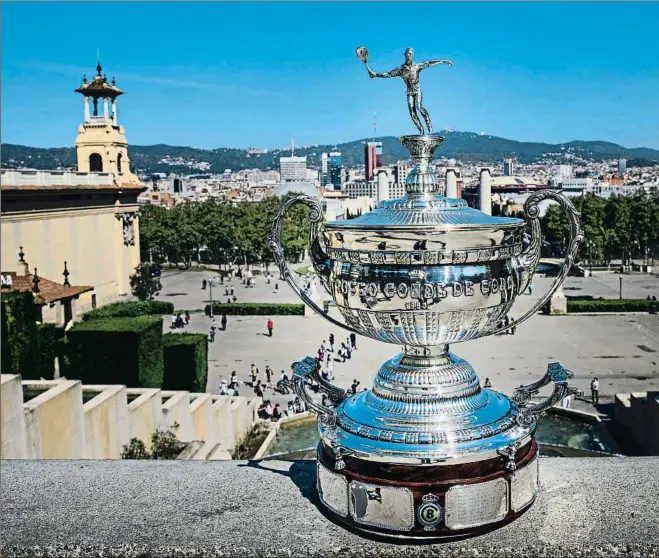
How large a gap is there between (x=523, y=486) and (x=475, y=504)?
0.25 m

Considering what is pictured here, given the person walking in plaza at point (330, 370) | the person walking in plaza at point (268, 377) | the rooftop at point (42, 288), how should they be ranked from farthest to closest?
the rooftop at point (42, 288) → the person walking in plaza at point (330, 370) → the person walking in plaza at point (268, 377)

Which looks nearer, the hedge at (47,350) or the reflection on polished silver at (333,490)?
the reflection on polished silver at (333,490)

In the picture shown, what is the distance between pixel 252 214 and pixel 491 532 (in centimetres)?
5588

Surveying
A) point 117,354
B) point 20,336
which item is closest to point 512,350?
point 117,354

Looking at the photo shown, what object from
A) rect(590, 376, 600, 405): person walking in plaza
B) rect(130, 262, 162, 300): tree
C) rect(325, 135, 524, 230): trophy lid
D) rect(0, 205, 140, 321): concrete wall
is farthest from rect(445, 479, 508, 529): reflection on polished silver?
rect(130, 262, 162, 300): tree

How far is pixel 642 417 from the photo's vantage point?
12.0 m

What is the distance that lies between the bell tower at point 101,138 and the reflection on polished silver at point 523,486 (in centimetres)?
3643

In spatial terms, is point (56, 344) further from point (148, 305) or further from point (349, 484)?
point (349, 484)

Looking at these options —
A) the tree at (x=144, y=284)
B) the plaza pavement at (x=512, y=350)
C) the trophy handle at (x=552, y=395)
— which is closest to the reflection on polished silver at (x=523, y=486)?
the trophy handle at (x=552, y=395)

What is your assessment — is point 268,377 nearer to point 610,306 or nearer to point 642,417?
point 642,417

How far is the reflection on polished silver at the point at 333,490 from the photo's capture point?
9.20 ft

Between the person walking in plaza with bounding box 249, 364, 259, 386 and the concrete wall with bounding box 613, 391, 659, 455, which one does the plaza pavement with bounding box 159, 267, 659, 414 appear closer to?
the person walking in plaza with bounding box 249, 364, 259, 386

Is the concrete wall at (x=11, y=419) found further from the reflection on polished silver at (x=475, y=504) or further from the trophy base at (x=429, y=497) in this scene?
the reflection on polished silver at (x=475, y=504)

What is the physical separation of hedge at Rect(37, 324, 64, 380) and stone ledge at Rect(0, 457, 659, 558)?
1353cm
